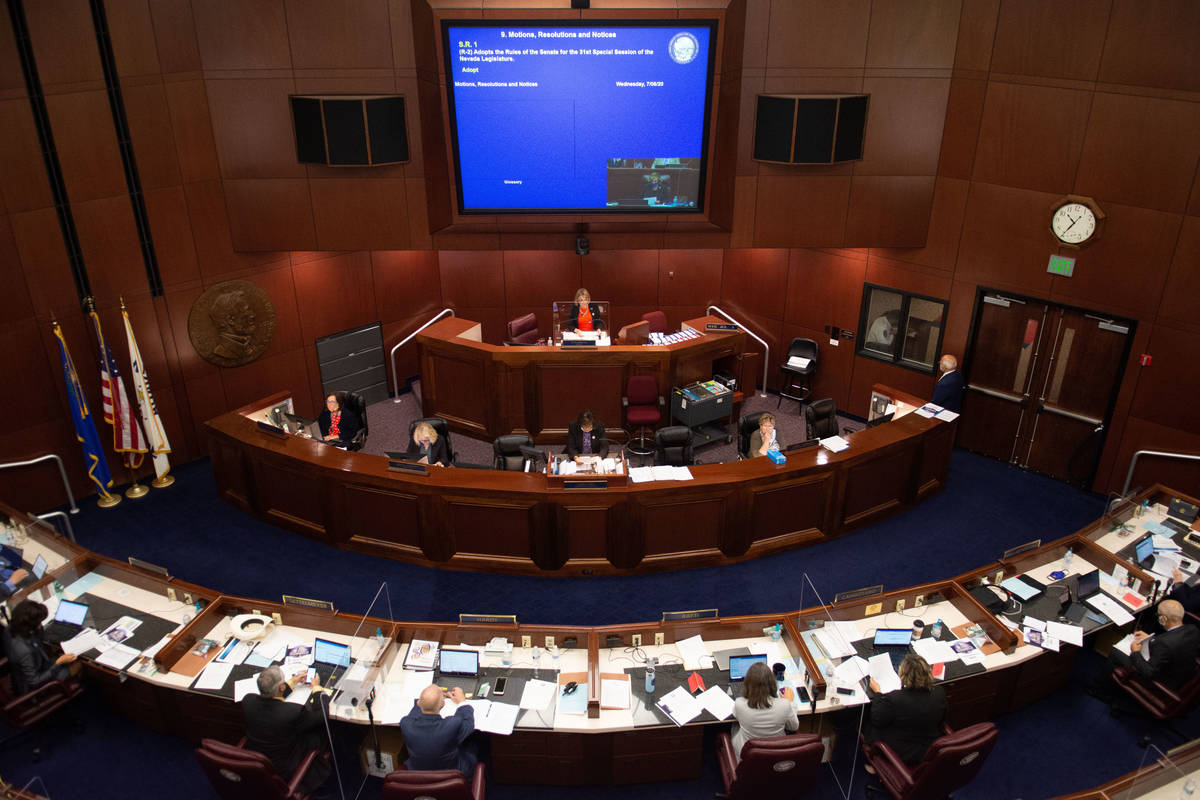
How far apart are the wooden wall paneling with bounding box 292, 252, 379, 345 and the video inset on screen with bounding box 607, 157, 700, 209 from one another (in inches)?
146

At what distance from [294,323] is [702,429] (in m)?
5.47

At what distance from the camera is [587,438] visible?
342 inches

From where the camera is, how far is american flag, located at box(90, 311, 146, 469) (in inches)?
348

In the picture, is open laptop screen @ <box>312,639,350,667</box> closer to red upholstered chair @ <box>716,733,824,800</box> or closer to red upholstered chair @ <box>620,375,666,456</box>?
red upholstered chair @ <box>716,733,824,800</box>

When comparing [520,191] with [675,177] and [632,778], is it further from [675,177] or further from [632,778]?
[632,778]

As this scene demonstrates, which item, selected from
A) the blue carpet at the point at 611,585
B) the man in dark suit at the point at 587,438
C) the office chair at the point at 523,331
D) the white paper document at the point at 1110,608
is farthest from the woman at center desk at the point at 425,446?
the white paper document at the point at 1110,608

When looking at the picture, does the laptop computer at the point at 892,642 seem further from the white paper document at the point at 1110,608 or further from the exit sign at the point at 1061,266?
the exit sign at the point at 1061,266

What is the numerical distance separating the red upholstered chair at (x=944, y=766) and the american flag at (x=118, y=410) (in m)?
8.28

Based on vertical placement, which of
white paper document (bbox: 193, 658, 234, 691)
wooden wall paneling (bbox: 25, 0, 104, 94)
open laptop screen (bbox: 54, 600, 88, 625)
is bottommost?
white paper document (bbox: 193, 658, 234, 691)

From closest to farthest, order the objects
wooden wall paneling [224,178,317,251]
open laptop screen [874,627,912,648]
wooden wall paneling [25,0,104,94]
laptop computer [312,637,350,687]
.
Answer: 1. laptop computer [312,637,350,687]
2. open laptop screen [874,627,912,648]
3. wooden wall paneling [25,0,104,94]
4. wooden wall paneling [224,178,317,251]

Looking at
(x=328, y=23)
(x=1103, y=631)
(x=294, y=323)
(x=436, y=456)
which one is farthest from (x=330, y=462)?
(x=1103, y=631)

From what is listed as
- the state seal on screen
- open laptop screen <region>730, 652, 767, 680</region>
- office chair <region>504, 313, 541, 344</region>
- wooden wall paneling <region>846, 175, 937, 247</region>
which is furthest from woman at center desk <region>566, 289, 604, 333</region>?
open laptop screen <region>730, 652, 767, 680</region>

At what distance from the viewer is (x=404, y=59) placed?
9.21 metres

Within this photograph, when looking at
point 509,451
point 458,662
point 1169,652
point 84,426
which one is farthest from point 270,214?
point 1169,652
